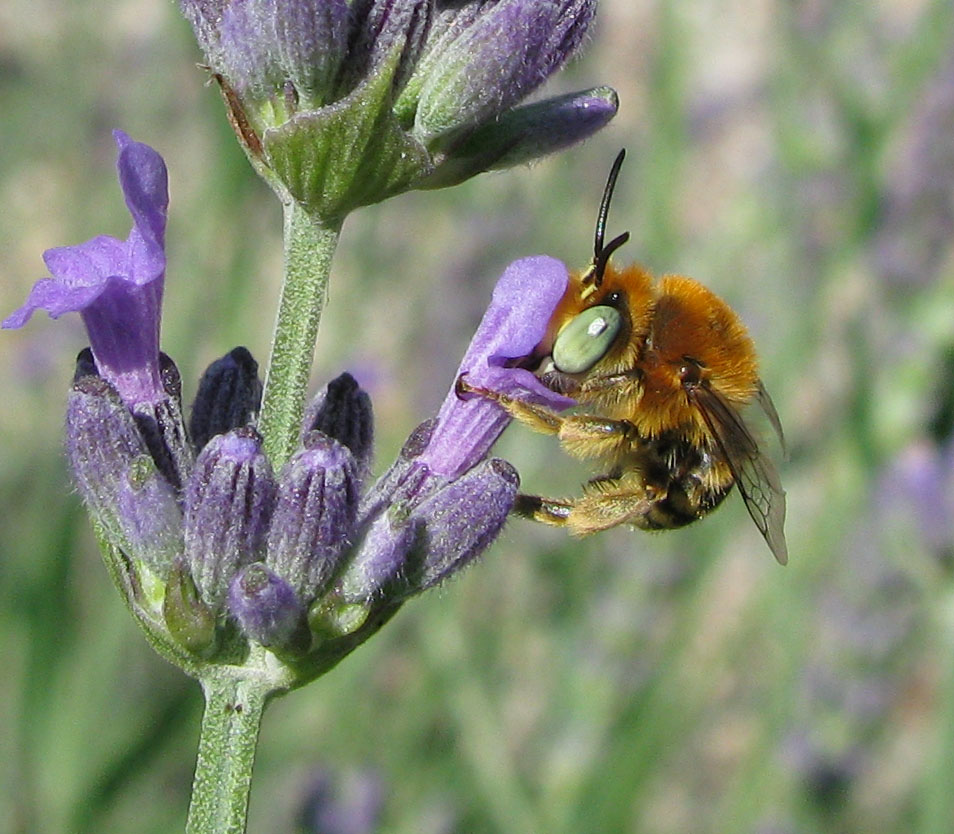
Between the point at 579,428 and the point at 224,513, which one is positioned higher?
the point at 224,513

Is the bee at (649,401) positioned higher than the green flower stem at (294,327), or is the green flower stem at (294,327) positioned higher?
the green flower stem at (294,327)

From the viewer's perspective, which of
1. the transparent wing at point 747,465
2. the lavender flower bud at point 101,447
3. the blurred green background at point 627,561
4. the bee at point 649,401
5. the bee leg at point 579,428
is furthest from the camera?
the blurred green background at point 627,561

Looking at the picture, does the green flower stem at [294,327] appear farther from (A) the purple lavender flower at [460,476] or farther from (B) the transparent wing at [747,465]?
(B) the transparent wing at [747,465]

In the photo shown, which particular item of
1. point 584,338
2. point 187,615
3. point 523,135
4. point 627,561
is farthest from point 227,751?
point 627,561

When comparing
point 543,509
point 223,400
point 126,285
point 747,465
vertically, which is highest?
point 126,285

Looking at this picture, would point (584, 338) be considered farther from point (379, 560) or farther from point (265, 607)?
point (265, 607)

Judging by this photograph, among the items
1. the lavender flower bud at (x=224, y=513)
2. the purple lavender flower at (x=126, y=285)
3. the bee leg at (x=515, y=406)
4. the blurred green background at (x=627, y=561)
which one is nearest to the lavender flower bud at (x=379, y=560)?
the lavender flower bud at (x=224, y=513)

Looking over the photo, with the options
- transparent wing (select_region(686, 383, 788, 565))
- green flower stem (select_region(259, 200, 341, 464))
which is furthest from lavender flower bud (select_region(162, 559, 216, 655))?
transparent wing (select_region(686, 383, 788, 565))
